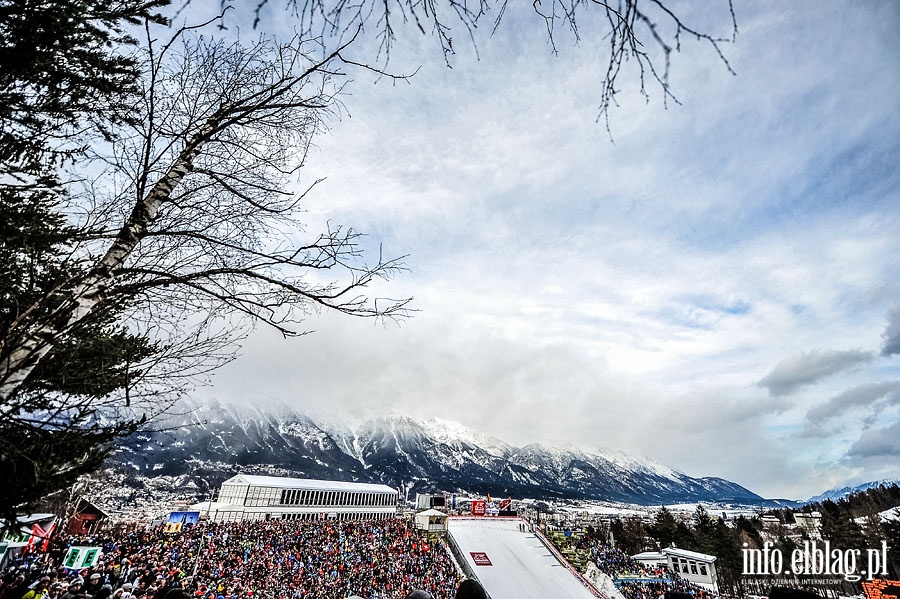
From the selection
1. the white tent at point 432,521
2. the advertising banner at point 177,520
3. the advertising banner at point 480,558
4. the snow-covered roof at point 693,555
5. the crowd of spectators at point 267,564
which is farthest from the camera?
the snow-covered roof at point 693,555

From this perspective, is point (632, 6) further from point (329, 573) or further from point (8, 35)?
point (329, 573)

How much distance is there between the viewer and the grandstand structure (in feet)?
223

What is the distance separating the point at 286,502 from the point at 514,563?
58.6 meters

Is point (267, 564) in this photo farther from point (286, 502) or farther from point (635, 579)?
point (286, 502)

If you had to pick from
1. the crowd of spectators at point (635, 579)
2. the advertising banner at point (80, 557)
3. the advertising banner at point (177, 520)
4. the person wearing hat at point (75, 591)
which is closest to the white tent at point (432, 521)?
the crowd of spectators at point (635, 579)

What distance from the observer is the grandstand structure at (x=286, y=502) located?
2672 inches

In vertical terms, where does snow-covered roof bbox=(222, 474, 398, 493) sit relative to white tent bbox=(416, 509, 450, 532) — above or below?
below

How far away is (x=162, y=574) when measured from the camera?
60.2ft

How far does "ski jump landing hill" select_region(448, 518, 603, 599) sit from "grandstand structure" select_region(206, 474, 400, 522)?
42.4 meters

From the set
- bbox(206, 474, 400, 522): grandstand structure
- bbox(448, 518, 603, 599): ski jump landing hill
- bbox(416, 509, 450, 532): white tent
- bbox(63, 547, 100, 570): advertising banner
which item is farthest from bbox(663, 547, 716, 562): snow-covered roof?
bbox(63, 547, 100, 570): advertising banner

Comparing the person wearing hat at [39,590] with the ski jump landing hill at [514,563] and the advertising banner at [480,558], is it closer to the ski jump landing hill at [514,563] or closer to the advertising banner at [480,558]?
the ski jump landing hill at [514,563]

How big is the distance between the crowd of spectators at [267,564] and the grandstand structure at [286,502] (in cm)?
4090

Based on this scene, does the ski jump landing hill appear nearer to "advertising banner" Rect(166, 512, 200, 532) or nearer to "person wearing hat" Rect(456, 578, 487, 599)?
"advertising banner" Rect(166, 512, 200, 532)

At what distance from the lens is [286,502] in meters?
73.6
